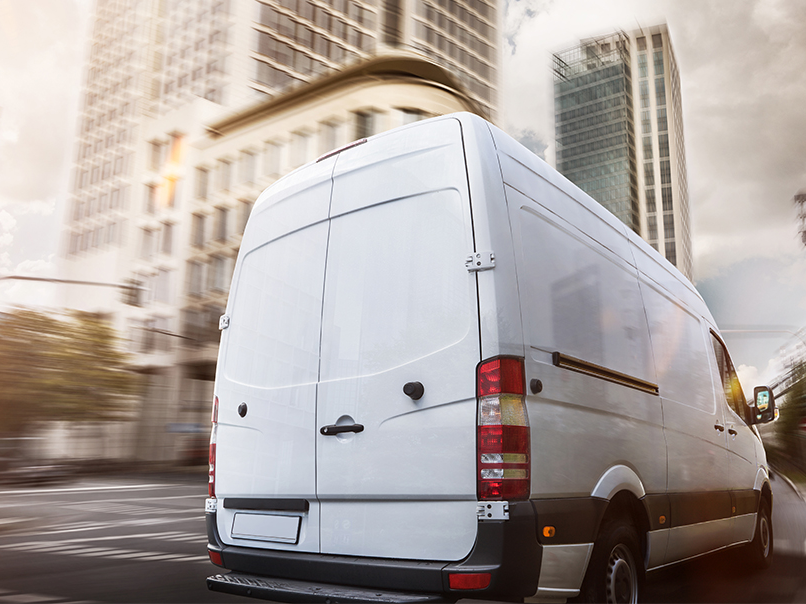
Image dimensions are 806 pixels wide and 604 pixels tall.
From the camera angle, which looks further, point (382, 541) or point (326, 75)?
point (326, 75)

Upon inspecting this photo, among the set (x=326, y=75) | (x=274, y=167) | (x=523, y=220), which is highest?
(x=326, y=75)

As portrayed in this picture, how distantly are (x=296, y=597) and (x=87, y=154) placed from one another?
185ft

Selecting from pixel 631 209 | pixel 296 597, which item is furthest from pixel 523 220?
pixel 631 209

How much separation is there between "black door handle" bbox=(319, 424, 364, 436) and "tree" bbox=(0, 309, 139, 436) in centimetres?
1672

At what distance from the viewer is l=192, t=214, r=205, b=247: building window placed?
36975mm

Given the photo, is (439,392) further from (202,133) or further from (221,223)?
(202,133)

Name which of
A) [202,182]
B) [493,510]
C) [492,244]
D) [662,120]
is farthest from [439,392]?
[662,120]

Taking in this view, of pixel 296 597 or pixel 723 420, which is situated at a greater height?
pixel 723 420

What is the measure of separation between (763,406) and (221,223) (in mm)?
33146

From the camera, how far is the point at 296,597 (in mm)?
3031

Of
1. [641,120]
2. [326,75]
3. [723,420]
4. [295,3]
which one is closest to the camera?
[723,420]

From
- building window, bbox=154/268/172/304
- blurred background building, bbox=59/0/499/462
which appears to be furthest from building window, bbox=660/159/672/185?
building window, bbox=154/268/172/304

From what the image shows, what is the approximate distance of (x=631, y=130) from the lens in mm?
121250

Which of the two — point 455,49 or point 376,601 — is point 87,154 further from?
point 376,601
